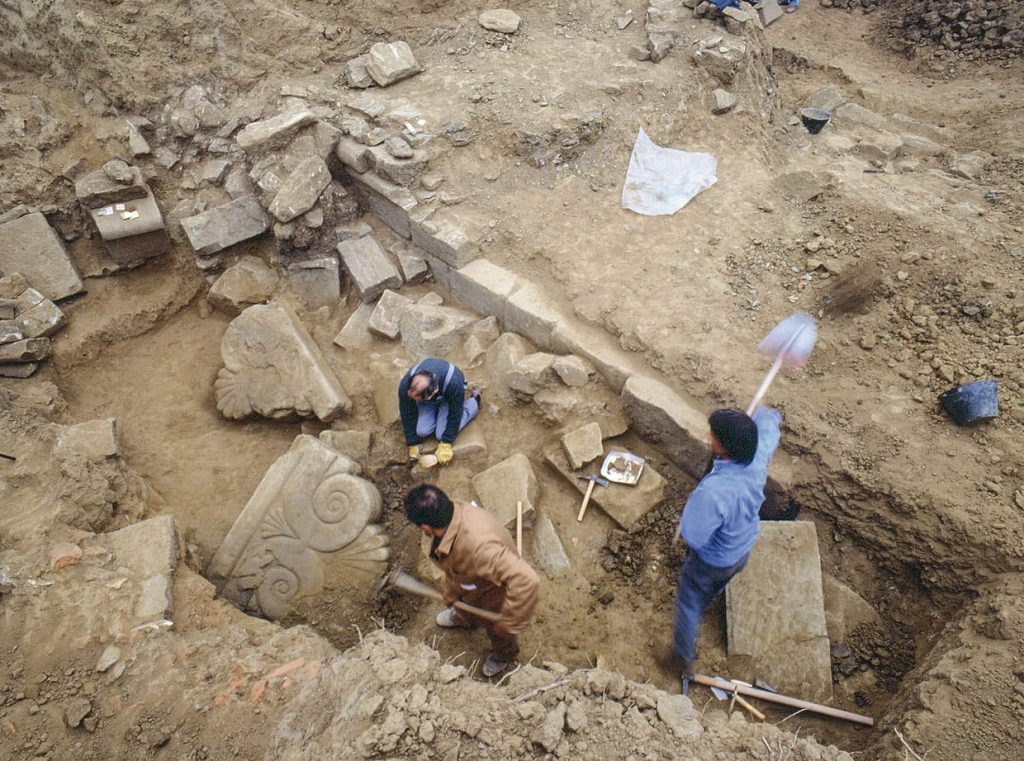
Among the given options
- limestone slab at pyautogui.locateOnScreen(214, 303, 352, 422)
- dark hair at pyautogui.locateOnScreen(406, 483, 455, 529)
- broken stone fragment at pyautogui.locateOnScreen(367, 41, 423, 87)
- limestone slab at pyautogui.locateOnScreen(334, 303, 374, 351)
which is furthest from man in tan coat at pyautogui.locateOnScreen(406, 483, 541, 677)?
broken stone fragment at pyautogui.locateOnScreen(367, 41, 423, 87)

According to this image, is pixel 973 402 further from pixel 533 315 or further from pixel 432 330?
pixel 432 330

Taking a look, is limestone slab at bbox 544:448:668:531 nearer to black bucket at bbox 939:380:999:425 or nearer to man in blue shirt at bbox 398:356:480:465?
man in blue shirt at bbox 398:356:480:465

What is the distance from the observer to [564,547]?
4230 millimetres

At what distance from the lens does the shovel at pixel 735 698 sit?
134 inches

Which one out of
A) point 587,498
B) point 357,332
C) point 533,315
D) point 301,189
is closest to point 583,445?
point 587,498

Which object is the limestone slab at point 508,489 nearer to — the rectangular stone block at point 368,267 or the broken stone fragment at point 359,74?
the rectangular stone block at point 368,267

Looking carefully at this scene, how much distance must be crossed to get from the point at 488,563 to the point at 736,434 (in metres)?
1.46

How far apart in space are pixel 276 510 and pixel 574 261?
10.5 ft

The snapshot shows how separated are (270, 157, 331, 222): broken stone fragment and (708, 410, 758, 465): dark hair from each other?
4313mm

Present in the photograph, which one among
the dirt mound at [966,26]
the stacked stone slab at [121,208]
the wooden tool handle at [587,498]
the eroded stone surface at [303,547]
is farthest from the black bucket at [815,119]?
the stacked stone slab at [121,208]

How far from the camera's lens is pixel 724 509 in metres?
3.01

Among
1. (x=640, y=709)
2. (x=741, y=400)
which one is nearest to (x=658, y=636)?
(x=640, y=709)

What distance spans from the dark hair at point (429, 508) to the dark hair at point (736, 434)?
149 cm

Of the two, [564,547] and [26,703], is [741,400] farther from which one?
[26,703]
